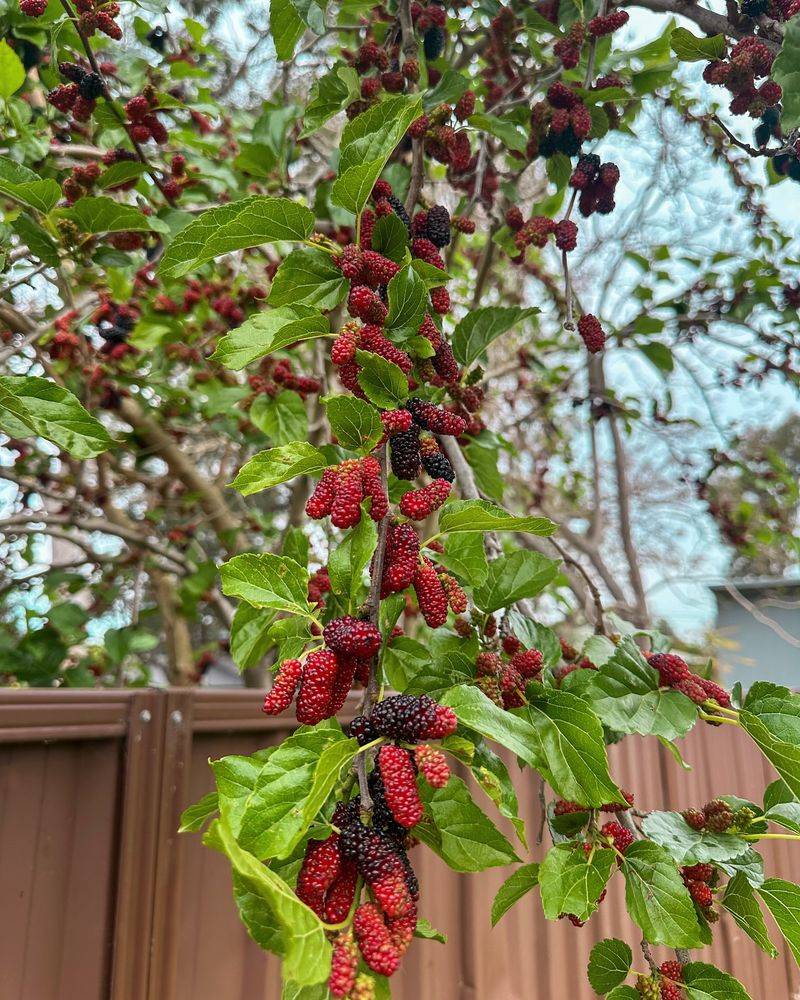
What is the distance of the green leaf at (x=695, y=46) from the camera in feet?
2.83

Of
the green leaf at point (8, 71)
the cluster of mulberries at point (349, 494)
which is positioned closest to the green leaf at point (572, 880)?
the cluster of mulberries at point (349, 494)

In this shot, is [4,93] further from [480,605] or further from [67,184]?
[480,605]

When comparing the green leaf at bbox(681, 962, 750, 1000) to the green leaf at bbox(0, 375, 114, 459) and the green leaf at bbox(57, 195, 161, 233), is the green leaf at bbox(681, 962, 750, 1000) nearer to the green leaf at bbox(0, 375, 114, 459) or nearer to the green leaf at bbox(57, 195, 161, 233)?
the green leaf at bbox(0, 375, 114, 459)

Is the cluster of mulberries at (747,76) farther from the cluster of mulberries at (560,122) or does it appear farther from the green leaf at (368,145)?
the green leaf at (368,145)

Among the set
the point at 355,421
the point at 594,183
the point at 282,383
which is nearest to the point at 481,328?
the point at 594,183

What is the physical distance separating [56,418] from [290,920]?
0.63 m

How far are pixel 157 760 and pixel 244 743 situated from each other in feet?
0.62

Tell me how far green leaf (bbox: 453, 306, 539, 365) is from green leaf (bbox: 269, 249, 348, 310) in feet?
0.87

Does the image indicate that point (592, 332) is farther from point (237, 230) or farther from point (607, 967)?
point (607, 967)

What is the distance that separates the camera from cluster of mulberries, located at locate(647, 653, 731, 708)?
2.48ft

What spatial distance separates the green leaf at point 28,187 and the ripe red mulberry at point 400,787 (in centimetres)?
92

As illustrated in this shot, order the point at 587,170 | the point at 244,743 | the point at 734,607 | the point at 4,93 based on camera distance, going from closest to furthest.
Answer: the point at 587,170, the point at 4,93, the point at 244,743, the point at 734,607

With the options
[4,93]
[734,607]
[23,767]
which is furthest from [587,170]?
[734,607]

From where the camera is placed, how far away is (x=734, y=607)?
15.8 ft
